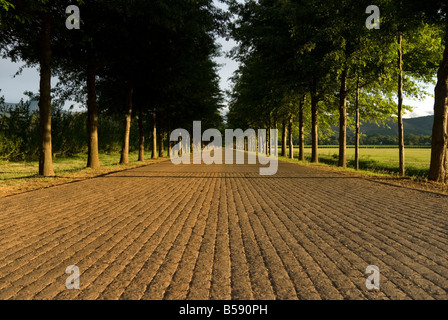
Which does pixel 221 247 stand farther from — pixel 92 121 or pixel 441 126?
pixel 92 121

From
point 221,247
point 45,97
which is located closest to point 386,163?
point 45,97

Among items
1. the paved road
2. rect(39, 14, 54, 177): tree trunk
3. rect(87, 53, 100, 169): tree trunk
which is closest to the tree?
rect(39, 14, 54, 177): tree trunk

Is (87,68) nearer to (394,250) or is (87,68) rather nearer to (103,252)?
(103,252)

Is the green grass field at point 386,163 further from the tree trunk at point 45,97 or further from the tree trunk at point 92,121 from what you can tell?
the tree trunk at point 45,97

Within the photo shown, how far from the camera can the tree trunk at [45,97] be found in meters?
11.8

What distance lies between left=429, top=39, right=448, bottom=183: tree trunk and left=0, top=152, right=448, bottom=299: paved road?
4.69 m

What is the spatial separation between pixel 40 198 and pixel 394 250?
26.0 feet

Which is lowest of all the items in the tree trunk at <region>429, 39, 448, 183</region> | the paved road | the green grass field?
the paved road

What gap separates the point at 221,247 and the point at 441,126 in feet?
36.7

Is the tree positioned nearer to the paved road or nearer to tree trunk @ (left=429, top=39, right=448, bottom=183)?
the paved road

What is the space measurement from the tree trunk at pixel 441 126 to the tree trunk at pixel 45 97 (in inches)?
581

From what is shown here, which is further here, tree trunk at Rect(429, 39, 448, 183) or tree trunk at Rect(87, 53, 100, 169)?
tree trunk at Rect(87, 53, 100, 169)

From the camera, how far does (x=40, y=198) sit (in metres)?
7.87

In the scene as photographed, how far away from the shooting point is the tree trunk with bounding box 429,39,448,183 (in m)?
11.4
